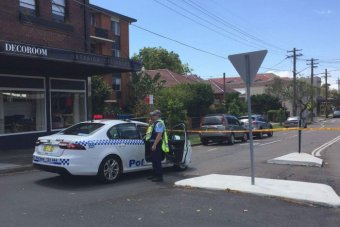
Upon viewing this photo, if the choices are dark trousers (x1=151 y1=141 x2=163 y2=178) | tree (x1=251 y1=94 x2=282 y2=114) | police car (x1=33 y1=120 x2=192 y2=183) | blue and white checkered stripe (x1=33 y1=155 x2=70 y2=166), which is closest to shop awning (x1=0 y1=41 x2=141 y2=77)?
police car (x1=33 y1=120 x2=192 y2=183)

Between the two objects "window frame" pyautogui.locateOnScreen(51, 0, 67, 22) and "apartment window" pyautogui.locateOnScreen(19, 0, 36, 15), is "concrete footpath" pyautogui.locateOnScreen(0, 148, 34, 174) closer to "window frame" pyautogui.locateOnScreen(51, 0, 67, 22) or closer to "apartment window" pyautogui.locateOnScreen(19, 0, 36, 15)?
"apartment window" pyautogui.locateOnScreen(19, 0, 36, 15)

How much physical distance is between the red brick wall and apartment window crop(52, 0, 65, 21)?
0.24m

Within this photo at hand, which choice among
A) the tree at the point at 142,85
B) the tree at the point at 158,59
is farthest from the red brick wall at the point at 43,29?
the tree at the point at 158,59

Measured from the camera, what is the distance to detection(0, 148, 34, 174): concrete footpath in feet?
40.4

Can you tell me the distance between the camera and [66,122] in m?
21.1

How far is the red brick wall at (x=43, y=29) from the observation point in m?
18.1

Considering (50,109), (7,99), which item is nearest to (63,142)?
(7,99)

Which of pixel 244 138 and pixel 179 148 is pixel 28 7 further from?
pixel 244 138

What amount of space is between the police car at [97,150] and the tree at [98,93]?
21.1 metres

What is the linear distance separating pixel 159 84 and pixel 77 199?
111 ft

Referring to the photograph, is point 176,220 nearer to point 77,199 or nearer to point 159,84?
point 77,199

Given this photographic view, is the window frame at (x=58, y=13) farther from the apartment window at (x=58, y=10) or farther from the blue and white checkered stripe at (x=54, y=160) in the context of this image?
the blue and white checkered stripe at (x=54, y=160)

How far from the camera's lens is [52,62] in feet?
55.8

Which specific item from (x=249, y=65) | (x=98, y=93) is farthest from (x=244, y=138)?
(x=249, y=65)
